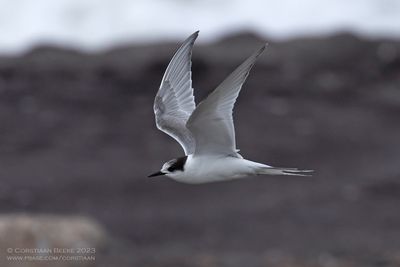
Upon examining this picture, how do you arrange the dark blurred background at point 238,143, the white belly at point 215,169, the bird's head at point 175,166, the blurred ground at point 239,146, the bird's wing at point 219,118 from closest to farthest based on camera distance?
the bird's wing at point 219,118
the white belly at point 215,169
the bird's head at point 175,166
the dark blurred background at point 238,143
the blurred ground at point 239,146

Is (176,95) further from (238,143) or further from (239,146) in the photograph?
(238,143)

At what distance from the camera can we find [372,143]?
42.9 ft

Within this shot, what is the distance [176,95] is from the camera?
7895 mm

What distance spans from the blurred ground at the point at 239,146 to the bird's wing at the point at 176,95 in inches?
116

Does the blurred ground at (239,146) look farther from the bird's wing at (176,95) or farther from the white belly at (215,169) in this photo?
the white belly at (215,169)

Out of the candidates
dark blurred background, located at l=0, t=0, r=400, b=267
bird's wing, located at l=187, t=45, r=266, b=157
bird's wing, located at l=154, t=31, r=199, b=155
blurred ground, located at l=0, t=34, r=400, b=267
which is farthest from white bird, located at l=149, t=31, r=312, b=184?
blurred ground, located at l=0, t=34, r=400, b=267

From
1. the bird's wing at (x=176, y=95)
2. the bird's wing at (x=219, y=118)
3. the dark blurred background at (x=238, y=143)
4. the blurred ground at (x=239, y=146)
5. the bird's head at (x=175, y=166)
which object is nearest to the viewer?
the bird's wing at (x=219, y=118)

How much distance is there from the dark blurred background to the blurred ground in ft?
0.07

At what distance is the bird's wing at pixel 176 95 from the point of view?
765cm

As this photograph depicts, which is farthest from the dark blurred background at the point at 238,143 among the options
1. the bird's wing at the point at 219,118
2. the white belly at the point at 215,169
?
the bird's wing at the point at 219,118

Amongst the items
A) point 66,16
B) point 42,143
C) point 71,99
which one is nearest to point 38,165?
point 42,143

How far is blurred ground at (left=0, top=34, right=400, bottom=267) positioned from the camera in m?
11.1

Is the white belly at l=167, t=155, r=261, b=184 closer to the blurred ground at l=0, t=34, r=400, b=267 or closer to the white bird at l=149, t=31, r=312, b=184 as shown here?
the white bird at l=149, t=31, r=312, b=184

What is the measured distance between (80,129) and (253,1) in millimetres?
5959
